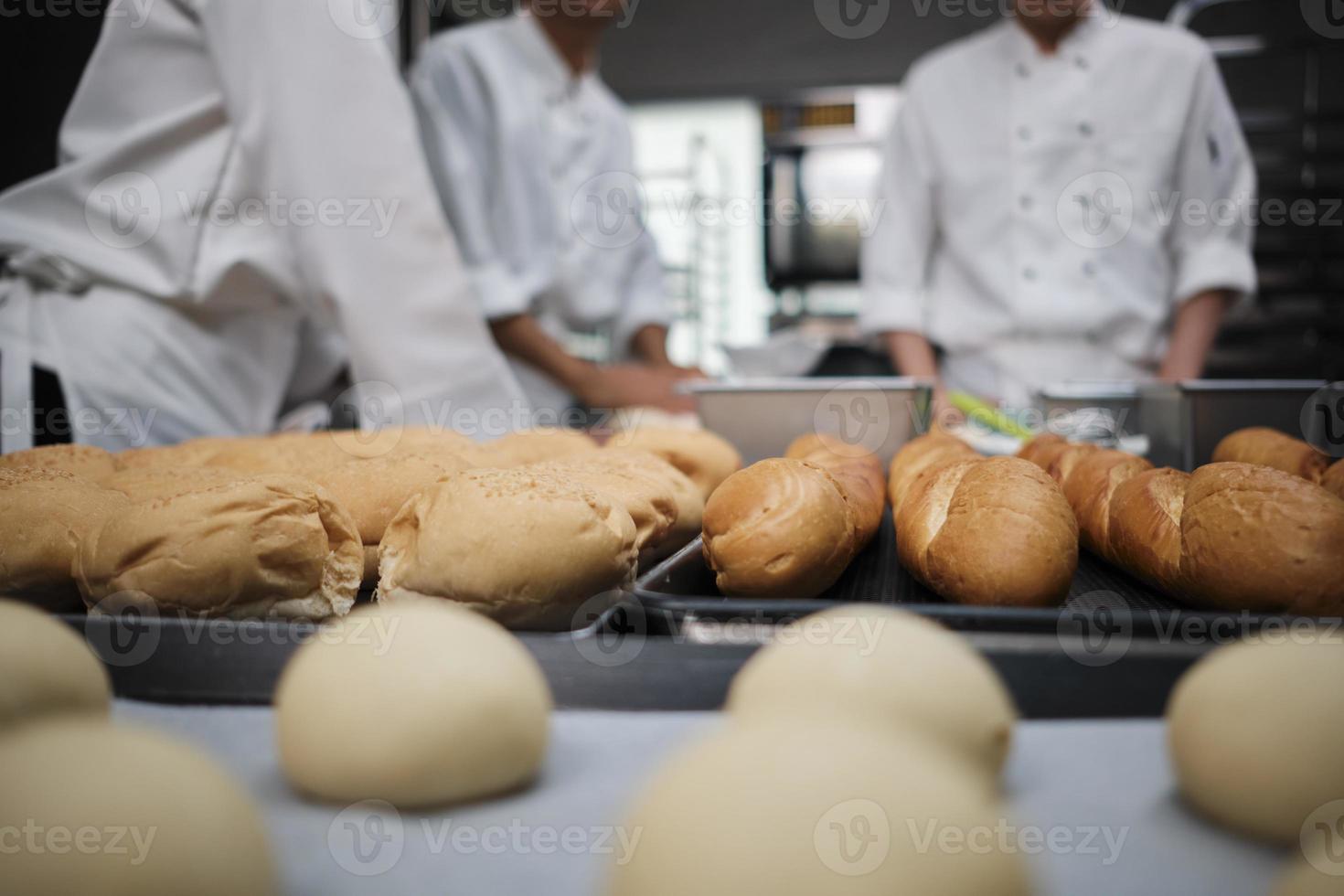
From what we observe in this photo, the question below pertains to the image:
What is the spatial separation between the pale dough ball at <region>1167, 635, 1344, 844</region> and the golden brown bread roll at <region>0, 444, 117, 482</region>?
1031 millimetres

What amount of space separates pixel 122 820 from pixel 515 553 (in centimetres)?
41

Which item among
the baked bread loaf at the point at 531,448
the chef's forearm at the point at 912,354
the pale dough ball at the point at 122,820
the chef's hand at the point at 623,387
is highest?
the pale dough ball at the point at 122,820

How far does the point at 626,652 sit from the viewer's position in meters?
0.69

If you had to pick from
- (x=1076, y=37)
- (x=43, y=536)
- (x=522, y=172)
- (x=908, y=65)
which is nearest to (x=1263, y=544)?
(x=43, y=536)

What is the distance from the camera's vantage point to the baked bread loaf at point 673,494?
110 cm

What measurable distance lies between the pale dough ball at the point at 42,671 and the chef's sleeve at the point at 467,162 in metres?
2.04

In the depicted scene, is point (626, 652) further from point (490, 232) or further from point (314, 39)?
point (490, 232)

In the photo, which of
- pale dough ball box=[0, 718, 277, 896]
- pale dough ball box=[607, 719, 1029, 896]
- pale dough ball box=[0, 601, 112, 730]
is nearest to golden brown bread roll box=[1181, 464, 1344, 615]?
pale dough ball box=[607, 719, 1029, 896]

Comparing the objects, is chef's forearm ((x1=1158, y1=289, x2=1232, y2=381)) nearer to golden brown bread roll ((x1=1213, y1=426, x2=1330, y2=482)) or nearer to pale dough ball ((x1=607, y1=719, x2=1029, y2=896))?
golden brown bread roll ((x1=1213, y1=426, x2=1330, y2=482))

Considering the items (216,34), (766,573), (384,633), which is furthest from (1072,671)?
(216,34)

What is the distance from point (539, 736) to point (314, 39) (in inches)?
64.9

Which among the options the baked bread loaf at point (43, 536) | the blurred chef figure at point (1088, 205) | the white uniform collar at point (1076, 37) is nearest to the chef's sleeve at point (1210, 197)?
the blurred chef figure at point (1088, 205)

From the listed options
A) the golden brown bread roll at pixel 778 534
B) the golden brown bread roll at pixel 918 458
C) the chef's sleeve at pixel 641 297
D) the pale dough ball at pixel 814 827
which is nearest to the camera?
the pale dough ball at pixel 814 827

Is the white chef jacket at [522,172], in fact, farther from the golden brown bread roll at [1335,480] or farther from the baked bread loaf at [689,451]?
the golden brown bread roll at [1335,480]
